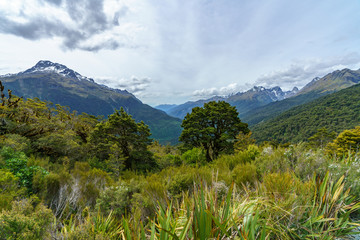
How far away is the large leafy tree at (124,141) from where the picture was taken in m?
11.3

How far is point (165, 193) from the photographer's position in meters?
3.02

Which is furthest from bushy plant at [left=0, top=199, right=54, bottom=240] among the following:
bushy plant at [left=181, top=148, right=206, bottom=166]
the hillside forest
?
bushy plant at [left=181, top=148, right=206, bottom=166]

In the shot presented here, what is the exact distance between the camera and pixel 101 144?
35.9 feet

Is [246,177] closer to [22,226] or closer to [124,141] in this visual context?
[22,226]

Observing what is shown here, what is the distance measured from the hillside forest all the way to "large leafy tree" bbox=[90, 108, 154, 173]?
0.07 metres

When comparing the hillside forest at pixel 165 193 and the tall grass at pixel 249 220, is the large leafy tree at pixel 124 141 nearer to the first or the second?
the hillside forest at pixel 165 193

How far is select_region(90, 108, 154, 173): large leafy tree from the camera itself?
11336 mm

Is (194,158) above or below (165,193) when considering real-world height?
below

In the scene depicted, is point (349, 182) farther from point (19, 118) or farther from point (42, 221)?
point (19, 118)

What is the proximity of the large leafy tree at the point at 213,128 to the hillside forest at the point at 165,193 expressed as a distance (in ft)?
11.0

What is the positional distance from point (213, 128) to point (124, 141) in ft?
25.0

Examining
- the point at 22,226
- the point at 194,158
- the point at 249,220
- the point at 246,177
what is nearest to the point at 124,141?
the point at 194,158

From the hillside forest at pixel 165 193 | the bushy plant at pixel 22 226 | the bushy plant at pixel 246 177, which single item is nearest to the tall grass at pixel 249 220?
the hillside forest at pixel 165 193

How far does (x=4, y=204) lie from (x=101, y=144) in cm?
858
